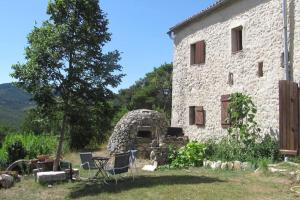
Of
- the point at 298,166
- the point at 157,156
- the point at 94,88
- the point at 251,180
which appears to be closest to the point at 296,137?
the point at 298,166

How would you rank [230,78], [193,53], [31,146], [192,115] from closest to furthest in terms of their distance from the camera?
[31,146] < [230,78] < [192,115] < [193,53]

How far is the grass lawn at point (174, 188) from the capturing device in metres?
8.23

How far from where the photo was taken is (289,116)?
1220cm

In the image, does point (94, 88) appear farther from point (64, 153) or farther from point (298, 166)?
point (64, 153)

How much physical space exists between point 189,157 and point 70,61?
519cm

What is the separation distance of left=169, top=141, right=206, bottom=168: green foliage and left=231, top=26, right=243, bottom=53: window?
3980 mm

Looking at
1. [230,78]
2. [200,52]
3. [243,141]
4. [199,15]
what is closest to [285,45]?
[230,78]

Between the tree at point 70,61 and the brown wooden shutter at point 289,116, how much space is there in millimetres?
5003

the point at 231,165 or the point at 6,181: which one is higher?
the point at 231,165

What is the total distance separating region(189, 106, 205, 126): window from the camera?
17031 mm

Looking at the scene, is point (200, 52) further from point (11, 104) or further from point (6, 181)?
point (11, 104)

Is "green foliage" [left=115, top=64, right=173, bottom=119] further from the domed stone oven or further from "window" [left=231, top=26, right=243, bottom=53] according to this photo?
"window" [left=231, top=26, right=243, bottom=53]

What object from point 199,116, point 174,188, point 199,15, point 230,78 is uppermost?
point 199,15

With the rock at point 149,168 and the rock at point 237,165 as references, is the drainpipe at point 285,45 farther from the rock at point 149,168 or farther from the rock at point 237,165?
the rock at point 149,168
